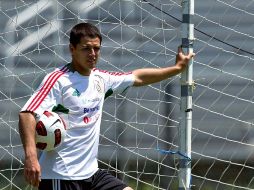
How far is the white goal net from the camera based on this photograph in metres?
6.35

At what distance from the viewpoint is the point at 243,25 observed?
22.6ft

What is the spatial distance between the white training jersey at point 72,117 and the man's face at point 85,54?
0.05m

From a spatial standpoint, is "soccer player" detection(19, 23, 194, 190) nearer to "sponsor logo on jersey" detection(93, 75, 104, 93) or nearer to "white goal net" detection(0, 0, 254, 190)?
"sponsor logo on jersey" detection(93, 75, 104, 93)

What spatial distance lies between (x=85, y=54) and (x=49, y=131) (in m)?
0.47

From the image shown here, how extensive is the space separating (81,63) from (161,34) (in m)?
2.46

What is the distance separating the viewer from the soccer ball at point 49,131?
4211mm

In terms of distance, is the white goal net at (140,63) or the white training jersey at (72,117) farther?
the white goal net at (140,63)

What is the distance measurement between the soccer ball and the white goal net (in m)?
1.89

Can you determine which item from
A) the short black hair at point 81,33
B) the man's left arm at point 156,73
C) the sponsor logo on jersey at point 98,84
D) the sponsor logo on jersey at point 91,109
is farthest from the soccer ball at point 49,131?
the man's left arm at point 156,73

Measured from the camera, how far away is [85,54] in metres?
4.32

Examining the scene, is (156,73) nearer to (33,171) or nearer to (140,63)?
(33,171)

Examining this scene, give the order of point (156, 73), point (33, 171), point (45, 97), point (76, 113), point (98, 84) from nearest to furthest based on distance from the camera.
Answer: point (33, 171), point (45, 97), point (76, 113), point (98, 84), point (156, 73)

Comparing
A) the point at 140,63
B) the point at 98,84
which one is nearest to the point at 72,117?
the point at 98,84

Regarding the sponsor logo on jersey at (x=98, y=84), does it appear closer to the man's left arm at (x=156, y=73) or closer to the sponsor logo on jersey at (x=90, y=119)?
the sponsor logo on jersey at (x=90, y=119)
